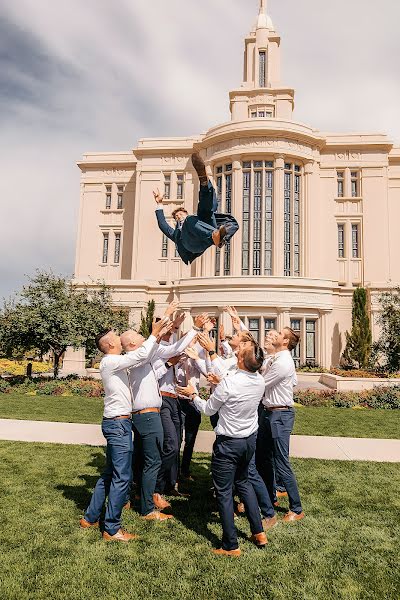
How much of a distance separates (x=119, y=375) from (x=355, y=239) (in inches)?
1427

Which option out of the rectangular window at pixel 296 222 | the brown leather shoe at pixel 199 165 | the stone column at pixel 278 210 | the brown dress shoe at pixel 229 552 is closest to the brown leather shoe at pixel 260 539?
the brown dress shoe at pixel 229 552

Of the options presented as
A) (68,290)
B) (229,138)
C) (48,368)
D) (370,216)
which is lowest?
(48,368)

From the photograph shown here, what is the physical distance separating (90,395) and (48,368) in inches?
630

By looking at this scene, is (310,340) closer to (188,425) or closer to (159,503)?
(188,425)

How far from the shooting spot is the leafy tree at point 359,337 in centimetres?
2894

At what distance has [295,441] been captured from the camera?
9.75 meters

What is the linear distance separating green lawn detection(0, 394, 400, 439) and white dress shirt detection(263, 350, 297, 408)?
5.61 metres

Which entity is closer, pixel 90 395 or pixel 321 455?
pixel 321 455

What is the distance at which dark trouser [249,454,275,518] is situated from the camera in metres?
5.04

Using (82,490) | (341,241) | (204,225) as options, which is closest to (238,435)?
(204,225)

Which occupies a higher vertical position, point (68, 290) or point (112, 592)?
point (68, 290)

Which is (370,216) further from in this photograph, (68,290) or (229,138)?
(68,290)

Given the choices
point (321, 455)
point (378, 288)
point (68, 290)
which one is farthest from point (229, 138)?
point (321, 455)

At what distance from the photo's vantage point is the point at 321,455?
849 centimetres
